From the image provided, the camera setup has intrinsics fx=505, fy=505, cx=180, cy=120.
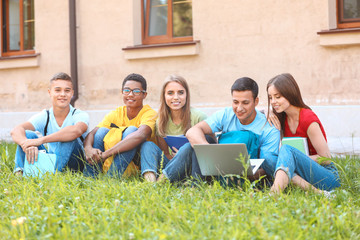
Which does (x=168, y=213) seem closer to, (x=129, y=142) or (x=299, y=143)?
(x=299, y=143)

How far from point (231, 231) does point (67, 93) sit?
2858 mm

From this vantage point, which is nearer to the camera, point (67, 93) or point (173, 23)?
point (67, 93)

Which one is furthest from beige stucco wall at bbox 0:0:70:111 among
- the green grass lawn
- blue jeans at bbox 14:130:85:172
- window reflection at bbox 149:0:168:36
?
the green grass lawn

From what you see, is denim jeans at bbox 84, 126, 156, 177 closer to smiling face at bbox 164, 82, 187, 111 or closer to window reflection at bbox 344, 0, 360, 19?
smiling face at bbox 164, 82, 187, 111

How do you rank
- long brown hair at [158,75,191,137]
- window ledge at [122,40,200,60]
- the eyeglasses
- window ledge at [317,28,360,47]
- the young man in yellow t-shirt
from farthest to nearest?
window ledge at [122,40,200,60] < window ledge at [317,28,360,47] < the eyeglasses < long brown hair at [158,75,191,137] < the young man in yellow t-shirt

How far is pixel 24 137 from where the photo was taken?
4.77 metres

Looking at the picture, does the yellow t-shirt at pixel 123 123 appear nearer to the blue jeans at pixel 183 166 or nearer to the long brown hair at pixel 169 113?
the long brown hair at pixel 169 113

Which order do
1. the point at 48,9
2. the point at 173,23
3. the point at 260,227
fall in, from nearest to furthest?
the point at 260,227
the point at 173,23
the point at 48,9

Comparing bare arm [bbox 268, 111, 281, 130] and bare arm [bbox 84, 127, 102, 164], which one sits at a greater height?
bare arm [bbox 268, 111, 281, 130]

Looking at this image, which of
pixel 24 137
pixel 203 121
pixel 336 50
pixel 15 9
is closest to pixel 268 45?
pixel 336 50

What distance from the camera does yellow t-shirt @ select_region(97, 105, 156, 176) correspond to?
4.63 m

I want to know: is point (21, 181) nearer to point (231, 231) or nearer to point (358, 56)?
point (231, 231)

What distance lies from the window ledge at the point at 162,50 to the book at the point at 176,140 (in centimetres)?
356

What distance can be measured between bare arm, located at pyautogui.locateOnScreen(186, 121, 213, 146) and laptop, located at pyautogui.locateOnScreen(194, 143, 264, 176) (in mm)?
223
